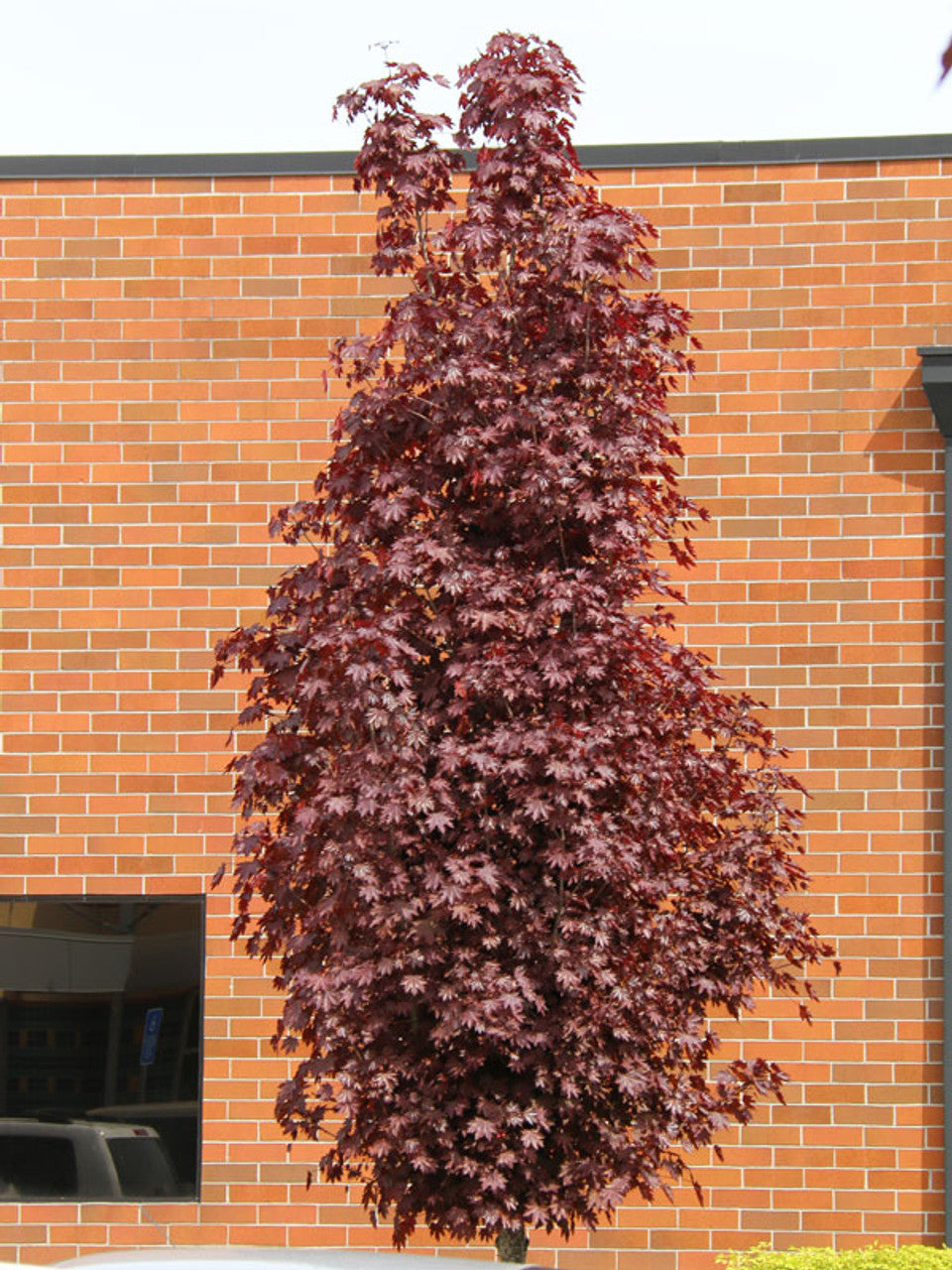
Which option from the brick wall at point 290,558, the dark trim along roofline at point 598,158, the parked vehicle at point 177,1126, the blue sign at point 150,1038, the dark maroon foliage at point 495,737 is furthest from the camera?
the dark trim along roofline at point 598,158

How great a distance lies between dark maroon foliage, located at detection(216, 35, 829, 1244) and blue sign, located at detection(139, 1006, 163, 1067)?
3.32m

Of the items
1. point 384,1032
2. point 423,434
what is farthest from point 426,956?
point 423,434

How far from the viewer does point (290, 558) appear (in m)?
10.1

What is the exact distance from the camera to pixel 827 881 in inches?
381

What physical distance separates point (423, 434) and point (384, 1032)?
231 cm

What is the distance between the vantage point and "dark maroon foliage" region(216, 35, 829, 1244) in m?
6.17

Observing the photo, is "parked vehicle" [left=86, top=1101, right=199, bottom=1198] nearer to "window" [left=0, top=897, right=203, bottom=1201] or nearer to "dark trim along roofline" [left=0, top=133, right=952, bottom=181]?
"window" [left=0, top=897, right=203, bottom=1201]

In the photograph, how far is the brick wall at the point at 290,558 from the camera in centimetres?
955

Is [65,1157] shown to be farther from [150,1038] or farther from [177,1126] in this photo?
[150,1038]

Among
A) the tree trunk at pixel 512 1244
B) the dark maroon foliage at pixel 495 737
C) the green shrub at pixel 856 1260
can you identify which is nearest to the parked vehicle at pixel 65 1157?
the dark maroon foliage at pixel 495 737

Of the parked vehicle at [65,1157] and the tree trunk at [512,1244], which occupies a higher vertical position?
the tree trunk at [512,1244]

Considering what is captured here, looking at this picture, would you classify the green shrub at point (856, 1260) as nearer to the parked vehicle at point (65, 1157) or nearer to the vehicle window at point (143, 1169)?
the vehicle window at point (143, 1169)

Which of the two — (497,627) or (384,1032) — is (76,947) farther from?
(497,627)

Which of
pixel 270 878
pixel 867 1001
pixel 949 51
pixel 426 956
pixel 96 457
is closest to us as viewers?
pixel 949 51
